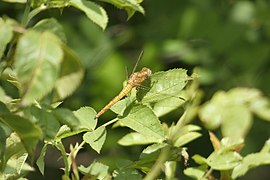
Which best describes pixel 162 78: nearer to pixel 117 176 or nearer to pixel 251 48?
pixel 117 176

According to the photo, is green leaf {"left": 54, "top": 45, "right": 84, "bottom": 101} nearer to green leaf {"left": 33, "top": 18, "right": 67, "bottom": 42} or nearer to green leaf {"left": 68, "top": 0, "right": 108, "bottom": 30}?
green leaf {"left": 33, "top": 18, "right": 67, "bottom": 42}

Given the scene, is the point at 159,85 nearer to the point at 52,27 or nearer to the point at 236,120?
the point at 52,27

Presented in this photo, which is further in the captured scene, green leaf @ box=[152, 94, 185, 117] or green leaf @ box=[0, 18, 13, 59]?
green leaf @ box=[152, 94, 185, 117]

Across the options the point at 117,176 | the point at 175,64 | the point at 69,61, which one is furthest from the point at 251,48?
the point at 69,61

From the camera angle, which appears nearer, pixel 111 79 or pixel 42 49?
pixel 42 49

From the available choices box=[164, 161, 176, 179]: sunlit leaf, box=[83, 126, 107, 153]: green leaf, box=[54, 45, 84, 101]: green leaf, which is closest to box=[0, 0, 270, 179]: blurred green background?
box=[164, 161, 176, 179]: sunlit leaf
